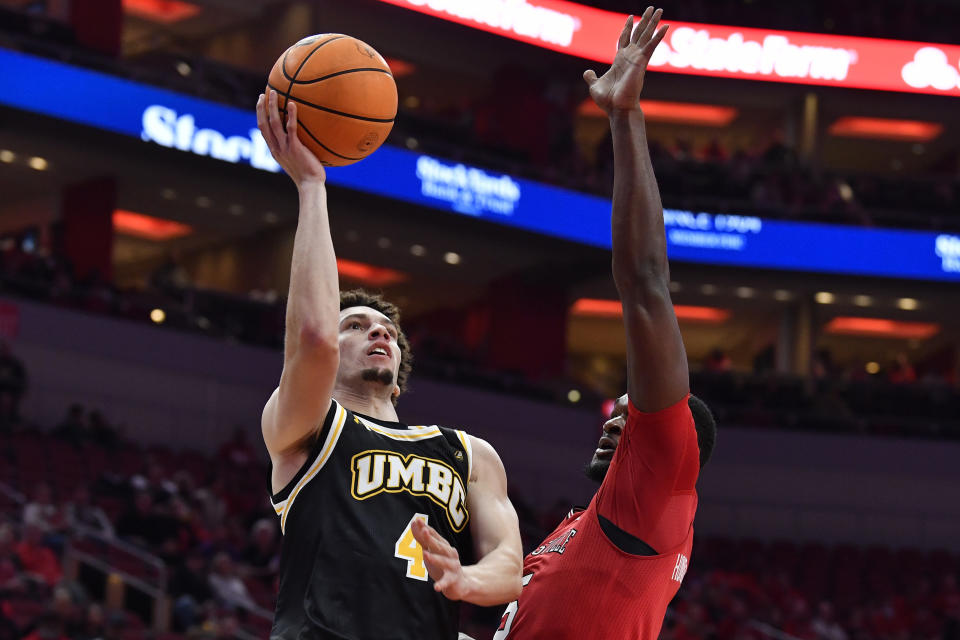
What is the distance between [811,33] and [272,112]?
2159 cm

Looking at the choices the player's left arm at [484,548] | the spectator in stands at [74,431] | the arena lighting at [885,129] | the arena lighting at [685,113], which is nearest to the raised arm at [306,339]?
the player's left arm at [484,548]

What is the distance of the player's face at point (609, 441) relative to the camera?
12.5 feet

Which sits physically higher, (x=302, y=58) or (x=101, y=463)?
(x=302, y=58)

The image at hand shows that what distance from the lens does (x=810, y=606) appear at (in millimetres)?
16047

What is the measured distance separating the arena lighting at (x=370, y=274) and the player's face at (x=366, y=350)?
67.4ft

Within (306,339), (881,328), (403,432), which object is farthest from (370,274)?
(306,339)

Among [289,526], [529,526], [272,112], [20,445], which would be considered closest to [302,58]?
[272,112]

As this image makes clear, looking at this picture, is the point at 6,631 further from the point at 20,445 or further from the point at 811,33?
the point at 811,33

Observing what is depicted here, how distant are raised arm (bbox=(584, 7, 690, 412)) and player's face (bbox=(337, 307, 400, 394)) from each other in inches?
26.0

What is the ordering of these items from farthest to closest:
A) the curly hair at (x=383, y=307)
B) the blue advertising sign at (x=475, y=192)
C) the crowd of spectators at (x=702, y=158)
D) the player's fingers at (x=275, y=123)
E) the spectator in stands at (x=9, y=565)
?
the crowd of spectators at (x=702, y=158), the blue advertising sign at (x=475, y=192), the spectator in stands at (x=9, y=565), the curly hair at (x=383, y=307), the player's fingers at (x=275, y=123)

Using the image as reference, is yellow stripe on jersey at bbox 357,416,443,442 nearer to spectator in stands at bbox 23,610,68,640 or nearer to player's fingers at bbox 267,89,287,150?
player's fingers at bbox 267,89,287,150

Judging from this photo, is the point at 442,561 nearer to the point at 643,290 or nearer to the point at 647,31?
the point at 643,290

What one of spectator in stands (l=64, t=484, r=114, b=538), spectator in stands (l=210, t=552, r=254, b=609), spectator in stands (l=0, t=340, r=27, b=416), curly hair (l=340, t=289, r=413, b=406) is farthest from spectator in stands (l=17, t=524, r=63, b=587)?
curly hair (l=340, t=289, r=413, b=406)

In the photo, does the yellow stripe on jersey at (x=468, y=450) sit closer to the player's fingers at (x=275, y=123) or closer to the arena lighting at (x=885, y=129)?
the player's fingers at (x=275, y=123)
